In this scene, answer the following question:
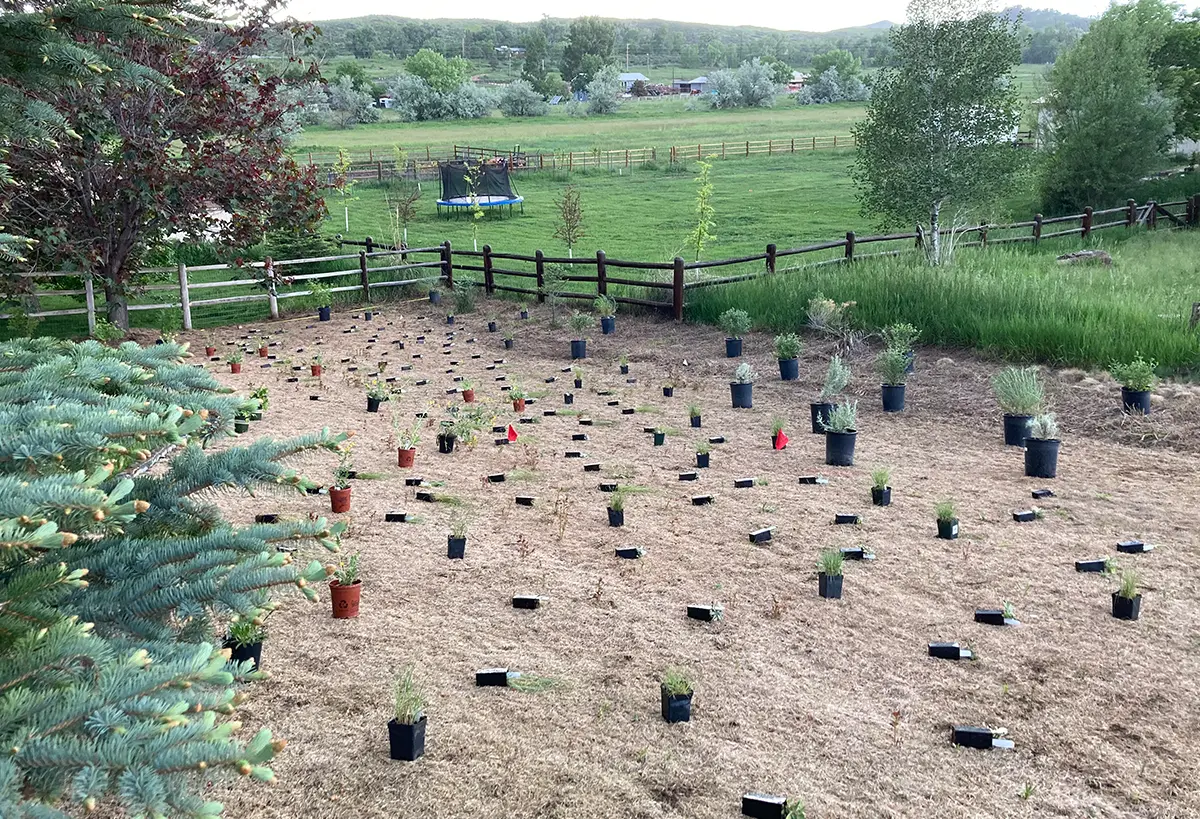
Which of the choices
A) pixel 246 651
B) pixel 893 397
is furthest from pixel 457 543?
pixel 893 397

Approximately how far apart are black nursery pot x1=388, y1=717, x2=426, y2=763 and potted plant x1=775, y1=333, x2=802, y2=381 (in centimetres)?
868

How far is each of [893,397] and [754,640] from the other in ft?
19.9

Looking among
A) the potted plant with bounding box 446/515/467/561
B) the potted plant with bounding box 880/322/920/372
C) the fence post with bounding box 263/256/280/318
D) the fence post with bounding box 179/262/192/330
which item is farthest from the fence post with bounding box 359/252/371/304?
the potted plant with bounding box 446/515/467/561

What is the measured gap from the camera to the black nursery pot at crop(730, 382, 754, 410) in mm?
10969

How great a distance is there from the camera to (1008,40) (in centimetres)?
1945

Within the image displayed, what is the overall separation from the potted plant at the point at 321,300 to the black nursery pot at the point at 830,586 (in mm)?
13795

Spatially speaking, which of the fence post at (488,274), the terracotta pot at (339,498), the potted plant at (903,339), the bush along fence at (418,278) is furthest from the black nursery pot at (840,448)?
the fence post at (488,274)

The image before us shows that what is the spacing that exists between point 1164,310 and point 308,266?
15960mm

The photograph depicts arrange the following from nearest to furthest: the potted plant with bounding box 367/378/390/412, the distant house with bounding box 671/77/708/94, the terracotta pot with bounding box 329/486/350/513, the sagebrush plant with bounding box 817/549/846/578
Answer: the sagebrush plant with bounding box 817/549/846/578 → the terracotta pot with bounding box 329/486/350/513 → the potted plant with bounding box 367/378/390/412 → the distant house with bounding box 671/77/708/94

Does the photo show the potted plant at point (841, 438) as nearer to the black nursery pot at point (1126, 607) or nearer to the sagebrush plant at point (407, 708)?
the black nursery pot at point (1126, 607)

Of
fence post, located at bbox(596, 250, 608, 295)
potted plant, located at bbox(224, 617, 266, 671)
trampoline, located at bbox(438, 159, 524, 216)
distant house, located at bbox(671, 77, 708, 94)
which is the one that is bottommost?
potted plant, located at bbox(224, 617, 266, 671)

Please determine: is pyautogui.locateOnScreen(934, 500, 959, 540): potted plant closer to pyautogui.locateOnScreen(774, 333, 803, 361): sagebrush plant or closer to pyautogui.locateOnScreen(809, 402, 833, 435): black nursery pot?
pyautogui.locateOnScreen(809, 402, 833, 435): black nursery pot

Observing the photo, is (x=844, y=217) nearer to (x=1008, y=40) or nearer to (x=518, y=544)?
(x=1008, y=40)

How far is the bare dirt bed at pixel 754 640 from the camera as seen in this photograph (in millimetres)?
3844
